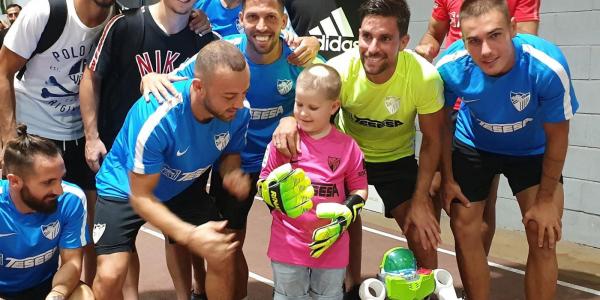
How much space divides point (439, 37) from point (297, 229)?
73.7 inches

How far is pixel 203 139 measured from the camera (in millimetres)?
3066

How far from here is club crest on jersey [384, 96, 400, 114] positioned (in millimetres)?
3338

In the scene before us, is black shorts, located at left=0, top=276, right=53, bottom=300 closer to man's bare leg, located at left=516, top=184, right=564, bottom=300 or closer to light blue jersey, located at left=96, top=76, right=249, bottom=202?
light blue jersey, located at left=96, top=76, right=249, bottom=202

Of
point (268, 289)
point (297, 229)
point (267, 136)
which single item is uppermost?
point (267, 136)

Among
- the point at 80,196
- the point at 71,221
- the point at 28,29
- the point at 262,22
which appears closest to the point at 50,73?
the point at 28,29

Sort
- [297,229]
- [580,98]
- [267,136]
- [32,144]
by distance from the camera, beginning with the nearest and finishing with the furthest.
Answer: [32,144]
[297,229]
[267,136]
[580,98]

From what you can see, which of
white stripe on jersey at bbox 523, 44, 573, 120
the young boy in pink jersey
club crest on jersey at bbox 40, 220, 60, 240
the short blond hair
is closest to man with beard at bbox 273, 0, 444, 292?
the young boy in pink jersey

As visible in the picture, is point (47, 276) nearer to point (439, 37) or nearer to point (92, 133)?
point (92, 133)

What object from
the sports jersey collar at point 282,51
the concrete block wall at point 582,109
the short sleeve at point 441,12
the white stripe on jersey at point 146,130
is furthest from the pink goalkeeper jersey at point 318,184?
the concrete block wall at point 582,109

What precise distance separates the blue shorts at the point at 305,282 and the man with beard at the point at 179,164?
0.29 m

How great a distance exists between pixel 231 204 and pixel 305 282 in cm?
63

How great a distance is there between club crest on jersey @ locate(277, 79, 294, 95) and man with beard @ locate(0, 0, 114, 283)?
100 centimetres

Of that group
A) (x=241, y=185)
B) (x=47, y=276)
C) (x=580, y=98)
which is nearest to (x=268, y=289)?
(x=241, y=185)

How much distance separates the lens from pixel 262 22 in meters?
3.23
